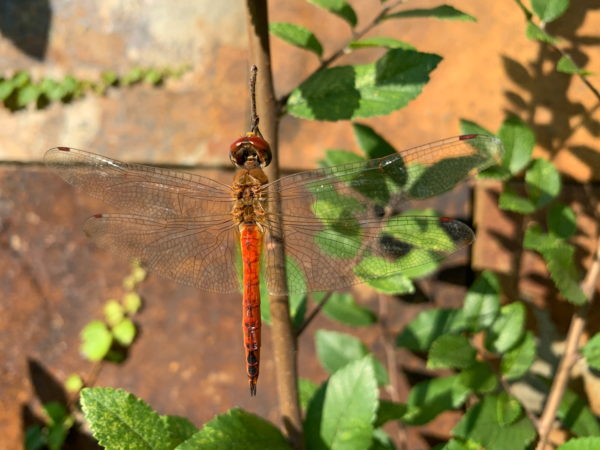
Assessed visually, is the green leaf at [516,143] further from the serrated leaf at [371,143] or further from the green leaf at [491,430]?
the green leaf at [491,430]

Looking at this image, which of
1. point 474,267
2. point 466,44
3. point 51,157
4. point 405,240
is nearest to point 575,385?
point 474,267

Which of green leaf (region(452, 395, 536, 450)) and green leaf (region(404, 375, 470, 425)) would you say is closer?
green leaf (region(452, 395, 536, 450))

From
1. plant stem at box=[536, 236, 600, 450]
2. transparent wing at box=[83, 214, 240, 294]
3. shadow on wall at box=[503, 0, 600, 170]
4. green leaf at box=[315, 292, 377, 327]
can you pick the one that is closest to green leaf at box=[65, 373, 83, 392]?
transparent wing at box=[83, 214, 240, 294]

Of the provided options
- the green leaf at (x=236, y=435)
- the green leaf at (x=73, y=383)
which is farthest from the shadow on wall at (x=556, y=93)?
the green leaf at (x=73, y=383)

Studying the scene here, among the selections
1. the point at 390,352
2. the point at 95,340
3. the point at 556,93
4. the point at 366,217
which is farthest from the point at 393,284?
the point at 95,340

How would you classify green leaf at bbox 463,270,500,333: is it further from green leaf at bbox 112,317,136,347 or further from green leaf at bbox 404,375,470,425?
green leaf at bbox 112,317,136,347

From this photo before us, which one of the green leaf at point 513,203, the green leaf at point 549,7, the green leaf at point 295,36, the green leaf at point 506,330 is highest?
the green leaf at point 295,36

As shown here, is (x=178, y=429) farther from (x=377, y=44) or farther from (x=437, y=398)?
(x=377, y=44)
